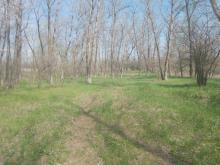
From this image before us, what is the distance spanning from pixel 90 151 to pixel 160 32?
154 ft

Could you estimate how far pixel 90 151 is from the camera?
9.40 m

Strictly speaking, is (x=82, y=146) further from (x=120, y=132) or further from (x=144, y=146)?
(x=144, y=146)

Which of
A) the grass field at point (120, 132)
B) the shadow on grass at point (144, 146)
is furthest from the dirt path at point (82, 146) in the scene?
the shadow on grass at point (144, 146)

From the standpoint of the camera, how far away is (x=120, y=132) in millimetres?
10703

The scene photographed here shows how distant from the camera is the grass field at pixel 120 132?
8641mm

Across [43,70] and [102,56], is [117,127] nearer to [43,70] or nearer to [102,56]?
[43,70]

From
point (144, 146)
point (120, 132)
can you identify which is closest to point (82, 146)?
point (120, 132)

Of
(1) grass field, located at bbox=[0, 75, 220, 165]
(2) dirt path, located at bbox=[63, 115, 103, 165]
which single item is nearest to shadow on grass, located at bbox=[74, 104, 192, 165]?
(1) grass field, located at bbox=[0, 75, 220, 165]

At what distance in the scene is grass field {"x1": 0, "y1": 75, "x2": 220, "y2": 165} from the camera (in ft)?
28.3

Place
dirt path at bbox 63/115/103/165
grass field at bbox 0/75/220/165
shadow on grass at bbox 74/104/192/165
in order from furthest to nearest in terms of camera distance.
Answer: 1. dirt path at bbox 63/115/103/165
2. grass field at bbox 0/75/220/165
3. shadow on grass at bbox 74/104/192/165

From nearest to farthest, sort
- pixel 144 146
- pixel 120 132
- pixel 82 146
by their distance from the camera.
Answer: pixel 144 146 → pixel 82 146 → pixel 120 132

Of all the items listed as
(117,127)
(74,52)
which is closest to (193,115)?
(117,127)

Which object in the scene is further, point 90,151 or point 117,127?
point 117,127

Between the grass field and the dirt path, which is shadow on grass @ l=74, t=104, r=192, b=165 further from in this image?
the dirt path
